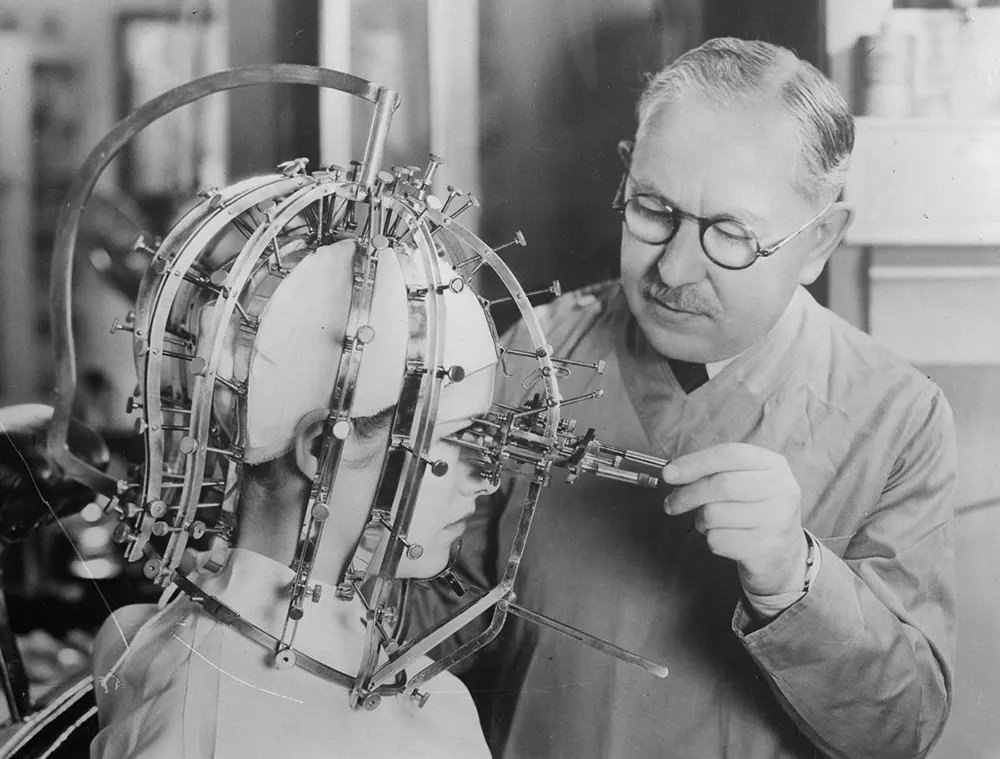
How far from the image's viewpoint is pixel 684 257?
4.26 ft

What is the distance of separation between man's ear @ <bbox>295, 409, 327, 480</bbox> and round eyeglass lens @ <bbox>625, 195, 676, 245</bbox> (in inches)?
20.7

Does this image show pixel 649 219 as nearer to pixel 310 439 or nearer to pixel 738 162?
pixel 738 162

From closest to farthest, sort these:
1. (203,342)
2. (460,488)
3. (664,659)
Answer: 1. (203,342)
2. (460,488)
3. (664,659)

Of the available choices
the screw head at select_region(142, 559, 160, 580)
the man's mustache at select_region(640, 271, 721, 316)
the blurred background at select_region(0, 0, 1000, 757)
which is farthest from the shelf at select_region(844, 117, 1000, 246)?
the screw head at select_region(142, 559, 160, 580)

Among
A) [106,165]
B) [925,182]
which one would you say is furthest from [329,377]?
[925,182]

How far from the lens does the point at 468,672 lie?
1.39 metres

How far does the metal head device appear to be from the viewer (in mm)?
1070

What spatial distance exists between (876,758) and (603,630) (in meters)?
0.42

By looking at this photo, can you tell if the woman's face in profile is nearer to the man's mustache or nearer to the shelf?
the man's mustache

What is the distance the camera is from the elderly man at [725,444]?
1287 mm

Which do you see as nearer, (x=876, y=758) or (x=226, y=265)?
(x=226, y=265)

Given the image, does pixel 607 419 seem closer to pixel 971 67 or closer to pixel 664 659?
pixel 664 659

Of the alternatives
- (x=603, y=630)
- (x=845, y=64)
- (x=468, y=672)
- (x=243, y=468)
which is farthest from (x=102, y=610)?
(x=845, y=64)

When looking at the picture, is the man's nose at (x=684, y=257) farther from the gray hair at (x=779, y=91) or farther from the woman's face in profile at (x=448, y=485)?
the woman's face in profile at (x=448, y=485)
